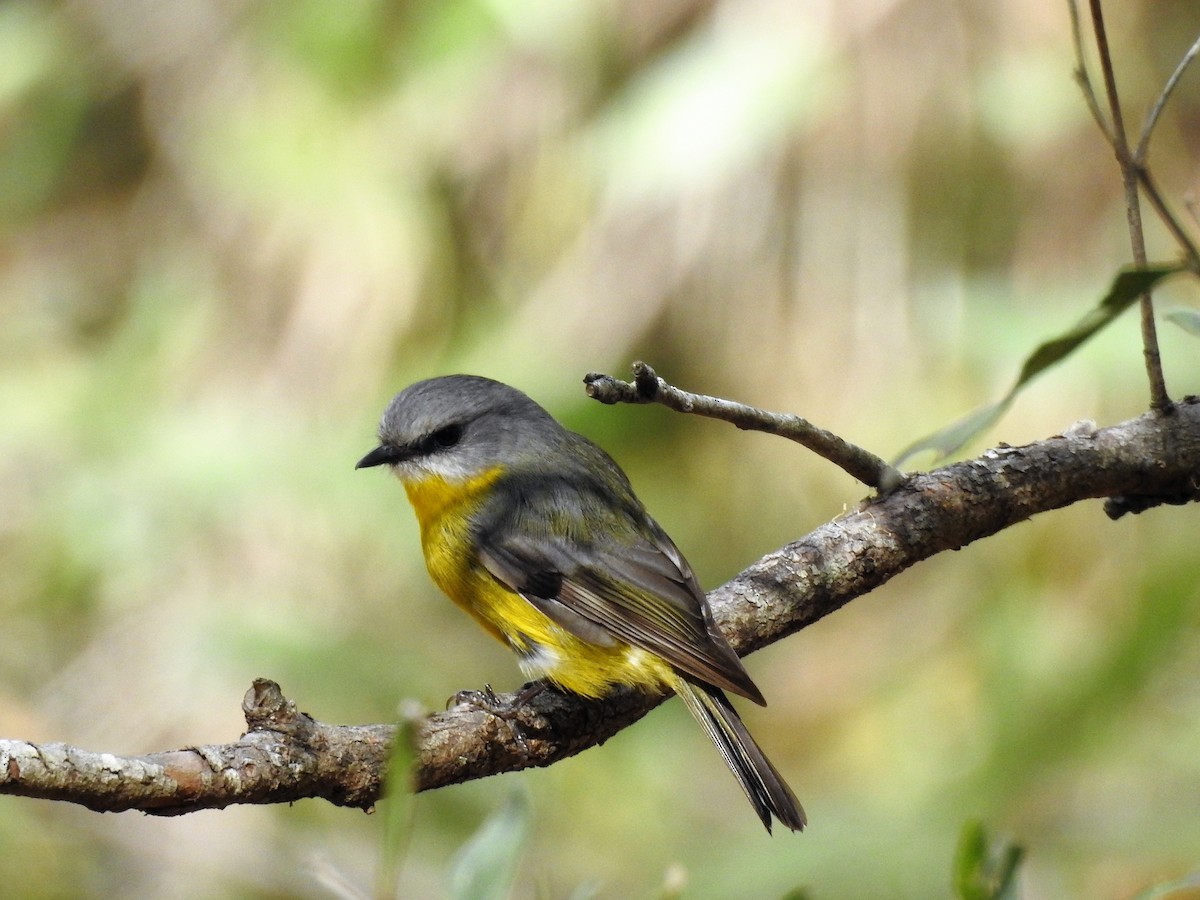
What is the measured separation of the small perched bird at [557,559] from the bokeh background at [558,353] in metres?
1.41

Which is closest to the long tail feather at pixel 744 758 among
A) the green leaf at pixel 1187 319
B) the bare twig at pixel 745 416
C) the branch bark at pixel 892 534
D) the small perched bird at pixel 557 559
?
the small perched bird at pixel 557 559

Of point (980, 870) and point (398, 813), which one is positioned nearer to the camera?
point (398, 813)

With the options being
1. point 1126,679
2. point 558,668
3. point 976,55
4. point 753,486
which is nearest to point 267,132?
point 753,486

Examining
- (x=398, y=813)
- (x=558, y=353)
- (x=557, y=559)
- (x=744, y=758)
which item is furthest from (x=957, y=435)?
(x=558, y=353)

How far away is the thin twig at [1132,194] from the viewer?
76.8 inches

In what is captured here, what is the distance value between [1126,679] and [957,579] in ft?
4.43

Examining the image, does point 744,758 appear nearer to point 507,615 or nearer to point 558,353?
point 507,615

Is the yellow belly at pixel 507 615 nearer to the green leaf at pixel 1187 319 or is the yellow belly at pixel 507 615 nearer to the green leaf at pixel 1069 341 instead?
the green leaf at pixel 1069 341

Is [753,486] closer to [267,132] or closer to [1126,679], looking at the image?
[1126,679]

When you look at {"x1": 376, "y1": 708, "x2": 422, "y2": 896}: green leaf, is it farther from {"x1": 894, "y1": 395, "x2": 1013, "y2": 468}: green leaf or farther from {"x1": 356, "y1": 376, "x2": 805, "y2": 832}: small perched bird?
{"x1": 356, "y1": 376, "x2": 805, "y2": 832}: small perched bird

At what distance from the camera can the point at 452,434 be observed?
3.53m

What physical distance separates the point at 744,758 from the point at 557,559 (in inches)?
27.3

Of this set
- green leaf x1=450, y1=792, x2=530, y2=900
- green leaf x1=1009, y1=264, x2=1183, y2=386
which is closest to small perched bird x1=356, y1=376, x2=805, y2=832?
green leaf x1=1009, y1=264, x2=1183, y2=386

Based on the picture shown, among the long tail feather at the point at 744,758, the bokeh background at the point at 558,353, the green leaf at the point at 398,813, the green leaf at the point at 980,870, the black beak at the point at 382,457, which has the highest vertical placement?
the bokeh background at the point at 558,353
